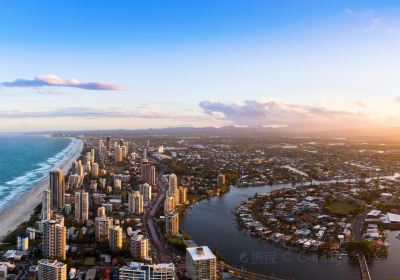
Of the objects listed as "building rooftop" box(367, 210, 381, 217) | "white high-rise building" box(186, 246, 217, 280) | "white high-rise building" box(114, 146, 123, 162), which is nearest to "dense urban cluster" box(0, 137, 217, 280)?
"white high-rise building" box(186, 246, 217, 280)

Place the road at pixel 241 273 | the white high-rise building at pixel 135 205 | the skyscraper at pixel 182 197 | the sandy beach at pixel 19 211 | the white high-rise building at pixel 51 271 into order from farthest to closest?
the skyscraper at pixel 182 197, the white high-rise building at pixel 135 205, the sandy beach at pixel 19 211, the road at pixel 241 273, the white high-rise building at pixel 51 271

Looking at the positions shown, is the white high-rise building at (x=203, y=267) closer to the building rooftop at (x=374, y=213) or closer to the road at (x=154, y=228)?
the road at (x=154, y=228)

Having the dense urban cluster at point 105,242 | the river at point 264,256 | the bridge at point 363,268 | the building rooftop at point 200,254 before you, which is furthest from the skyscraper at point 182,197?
the bridge at point 363,268

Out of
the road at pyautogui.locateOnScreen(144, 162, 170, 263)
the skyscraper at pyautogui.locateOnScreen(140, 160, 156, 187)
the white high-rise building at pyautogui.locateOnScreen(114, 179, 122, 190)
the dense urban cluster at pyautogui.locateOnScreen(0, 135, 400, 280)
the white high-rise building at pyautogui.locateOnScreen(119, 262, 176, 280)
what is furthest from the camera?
the skyscraper at pyautogui.locateOnScreen(140, 160, 156, 187)

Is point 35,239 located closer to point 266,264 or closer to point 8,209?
point 8,209

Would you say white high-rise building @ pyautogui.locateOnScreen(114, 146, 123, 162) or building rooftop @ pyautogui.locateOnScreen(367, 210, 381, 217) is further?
white high-rise building @ pyautogui.locateOnScreen(114, 146, 123, 162)

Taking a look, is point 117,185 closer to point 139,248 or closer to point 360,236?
point 139,248

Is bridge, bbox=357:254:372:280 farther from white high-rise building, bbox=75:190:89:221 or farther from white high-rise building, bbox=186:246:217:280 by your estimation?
white high-rise building, bbox=75:190:89:221
